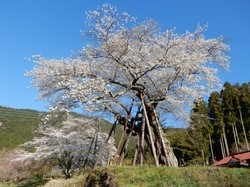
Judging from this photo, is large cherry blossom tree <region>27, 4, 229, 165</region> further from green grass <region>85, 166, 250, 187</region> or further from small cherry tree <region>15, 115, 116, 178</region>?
small cherry tree <region>15, 115, 116, 178</region>

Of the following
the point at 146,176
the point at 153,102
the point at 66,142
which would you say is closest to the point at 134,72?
the point at 153,102

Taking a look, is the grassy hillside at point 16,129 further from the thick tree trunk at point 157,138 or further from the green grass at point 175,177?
the green grass at point 175,177

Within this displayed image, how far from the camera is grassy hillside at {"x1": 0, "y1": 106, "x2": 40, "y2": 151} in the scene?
139 feet

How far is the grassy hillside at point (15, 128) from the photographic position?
42406 mm

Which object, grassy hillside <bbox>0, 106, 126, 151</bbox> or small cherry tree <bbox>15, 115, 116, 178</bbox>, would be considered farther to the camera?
grassy hillside <bbox>0, 106, 126, 151</bbox>

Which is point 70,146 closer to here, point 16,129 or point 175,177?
point 175,177

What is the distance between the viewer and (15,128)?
159 ft

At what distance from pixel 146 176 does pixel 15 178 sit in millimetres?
28625

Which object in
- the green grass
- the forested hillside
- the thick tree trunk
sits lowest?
the green grass

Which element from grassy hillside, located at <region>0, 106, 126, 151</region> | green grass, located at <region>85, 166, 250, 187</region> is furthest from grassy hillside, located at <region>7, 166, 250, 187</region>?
grassy hillside, located at <region>0, 106, 126, 151</region>

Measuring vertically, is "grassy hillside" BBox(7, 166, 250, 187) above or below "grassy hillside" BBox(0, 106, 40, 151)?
below

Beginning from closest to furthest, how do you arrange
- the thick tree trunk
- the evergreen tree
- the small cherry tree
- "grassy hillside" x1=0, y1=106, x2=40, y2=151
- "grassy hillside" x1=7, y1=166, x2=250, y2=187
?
"grassy hillside" x1=7, y1=166, x2=250, y2=187, the thick tree trunk, the small cherry tree, the evergreen tree, "grassy hillside" x1=0, y1=106, x2=40, y2=151

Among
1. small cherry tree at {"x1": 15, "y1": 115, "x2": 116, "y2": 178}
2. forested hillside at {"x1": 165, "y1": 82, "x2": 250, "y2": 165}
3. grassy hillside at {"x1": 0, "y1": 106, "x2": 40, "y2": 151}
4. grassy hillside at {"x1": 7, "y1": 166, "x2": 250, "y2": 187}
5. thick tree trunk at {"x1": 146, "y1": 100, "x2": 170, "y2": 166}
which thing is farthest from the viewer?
grassy hillside at {"x1": 0, "y1": 106, "x2": 40, "y2": 151}

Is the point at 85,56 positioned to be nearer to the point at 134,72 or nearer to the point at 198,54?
the point at 134,72
